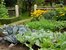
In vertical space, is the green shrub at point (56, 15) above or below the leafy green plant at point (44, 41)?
below

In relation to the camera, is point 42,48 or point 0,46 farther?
point 0,46

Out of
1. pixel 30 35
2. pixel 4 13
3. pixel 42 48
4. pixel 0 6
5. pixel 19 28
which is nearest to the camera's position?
pixel 42 48

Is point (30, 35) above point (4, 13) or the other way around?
above

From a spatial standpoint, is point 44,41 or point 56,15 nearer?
point 44,41

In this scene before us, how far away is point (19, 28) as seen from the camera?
18.2ft

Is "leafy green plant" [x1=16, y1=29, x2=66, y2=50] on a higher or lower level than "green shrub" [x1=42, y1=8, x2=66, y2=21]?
higher

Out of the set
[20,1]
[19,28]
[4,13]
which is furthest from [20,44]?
[20,1]

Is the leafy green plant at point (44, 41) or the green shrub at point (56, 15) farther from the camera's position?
the green shrub at point (56, 15)

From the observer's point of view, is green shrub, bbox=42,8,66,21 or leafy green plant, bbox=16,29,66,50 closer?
leafy green plant, bbox=16,29,66,50

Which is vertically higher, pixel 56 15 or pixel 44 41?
pixel 44 41

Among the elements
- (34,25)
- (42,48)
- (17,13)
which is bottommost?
(17,13)

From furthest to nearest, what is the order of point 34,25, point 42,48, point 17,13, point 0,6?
point 17,13, point 0,6, point 34,25, point 42,48

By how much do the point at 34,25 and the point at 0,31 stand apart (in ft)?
8.79

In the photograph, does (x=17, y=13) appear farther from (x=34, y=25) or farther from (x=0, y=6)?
(x=34, y=25)
